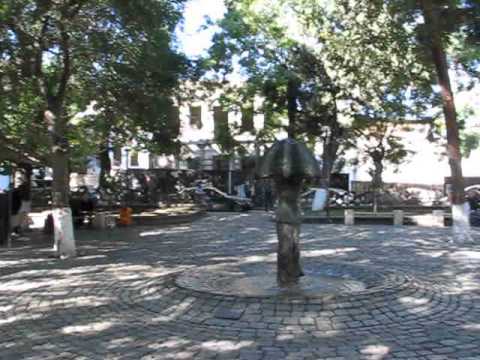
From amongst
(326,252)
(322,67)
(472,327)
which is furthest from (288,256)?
(322,67)

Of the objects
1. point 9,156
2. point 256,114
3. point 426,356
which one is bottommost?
point 426,356

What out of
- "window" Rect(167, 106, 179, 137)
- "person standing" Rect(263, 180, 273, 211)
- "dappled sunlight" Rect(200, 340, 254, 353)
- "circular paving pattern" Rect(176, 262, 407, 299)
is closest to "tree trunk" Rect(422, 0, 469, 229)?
"circular paving pattern" Rect(176, 262, 407, 299)

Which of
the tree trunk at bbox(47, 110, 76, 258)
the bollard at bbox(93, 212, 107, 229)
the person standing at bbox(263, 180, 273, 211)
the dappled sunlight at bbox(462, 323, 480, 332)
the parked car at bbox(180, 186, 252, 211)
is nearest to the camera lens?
the dappled sunlight at bbox(462, 323, 480, 332)

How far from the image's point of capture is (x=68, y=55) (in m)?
12.6

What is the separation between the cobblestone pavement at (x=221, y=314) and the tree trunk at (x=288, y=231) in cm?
83

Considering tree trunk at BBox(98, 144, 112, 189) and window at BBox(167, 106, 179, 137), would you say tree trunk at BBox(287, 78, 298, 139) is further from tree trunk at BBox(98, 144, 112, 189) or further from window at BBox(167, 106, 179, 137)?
tree trunk at BBox(98, 144, 112, 189)

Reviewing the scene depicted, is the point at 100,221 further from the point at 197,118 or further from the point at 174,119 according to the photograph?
the point at 197,118

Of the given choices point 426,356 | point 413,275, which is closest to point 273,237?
point 413,275

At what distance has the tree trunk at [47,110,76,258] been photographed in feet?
40.7

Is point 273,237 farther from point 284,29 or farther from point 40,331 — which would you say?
point 284,29

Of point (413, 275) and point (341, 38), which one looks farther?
point (341, 38)

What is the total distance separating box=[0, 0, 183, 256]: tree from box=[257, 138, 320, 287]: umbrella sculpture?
4945 mm

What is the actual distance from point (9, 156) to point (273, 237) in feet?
23.6

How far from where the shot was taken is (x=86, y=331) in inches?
266
